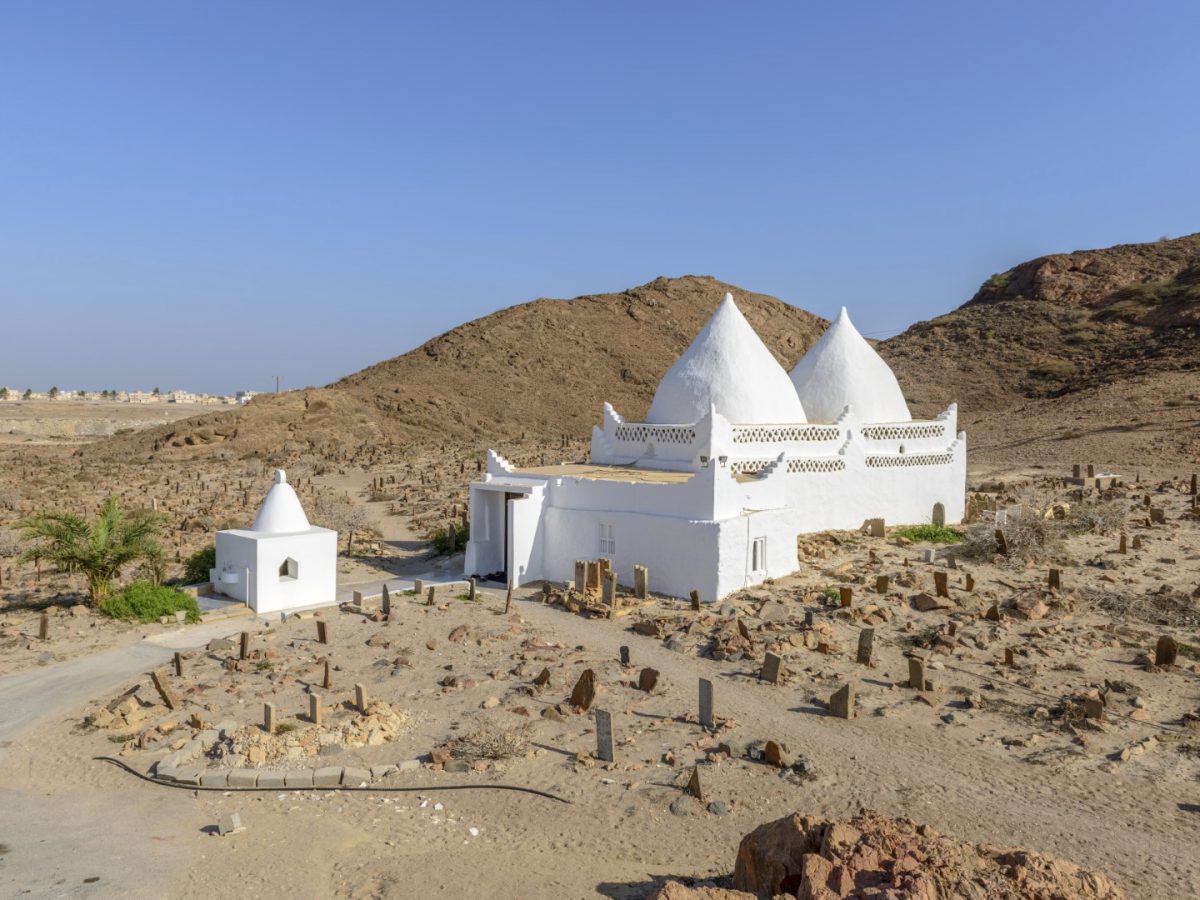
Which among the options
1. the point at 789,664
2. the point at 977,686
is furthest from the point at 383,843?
the point at 977,686

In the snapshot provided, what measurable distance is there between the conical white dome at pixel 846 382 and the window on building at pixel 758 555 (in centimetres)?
651

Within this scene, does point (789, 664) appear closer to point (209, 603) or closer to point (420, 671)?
point (420, 671)

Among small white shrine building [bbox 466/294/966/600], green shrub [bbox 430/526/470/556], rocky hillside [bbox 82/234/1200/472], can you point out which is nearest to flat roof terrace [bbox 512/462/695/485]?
small white shrine building [bbox 466/294/966/600]

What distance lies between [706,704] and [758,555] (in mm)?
6015

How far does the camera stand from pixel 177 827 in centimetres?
761

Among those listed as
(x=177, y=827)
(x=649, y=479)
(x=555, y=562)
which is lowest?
(x=177, y=827)

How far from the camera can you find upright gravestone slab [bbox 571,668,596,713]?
988cm

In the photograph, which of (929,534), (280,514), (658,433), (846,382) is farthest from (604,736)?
(846,382)

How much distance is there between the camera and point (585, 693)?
9.92 m

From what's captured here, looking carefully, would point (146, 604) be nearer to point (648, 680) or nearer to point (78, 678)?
point (78, 678)

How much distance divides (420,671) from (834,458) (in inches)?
396

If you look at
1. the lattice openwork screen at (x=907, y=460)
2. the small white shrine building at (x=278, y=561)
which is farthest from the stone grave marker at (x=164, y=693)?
the lattice openwork screen at (x=907, y=460)

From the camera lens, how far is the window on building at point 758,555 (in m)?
14.9

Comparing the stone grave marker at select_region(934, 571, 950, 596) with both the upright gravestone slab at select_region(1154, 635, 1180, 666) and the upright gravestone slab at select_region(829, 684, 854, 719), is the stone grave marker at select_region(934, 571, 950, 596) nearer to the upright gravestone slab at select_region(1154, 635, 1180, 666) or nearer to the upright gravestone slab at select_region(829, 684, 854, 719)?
the upright gravestone slab at select_region(1154, 635, 1180, 666)
